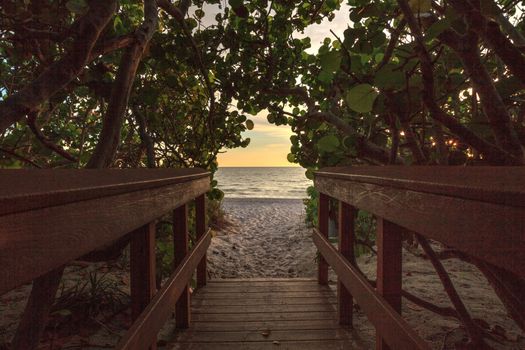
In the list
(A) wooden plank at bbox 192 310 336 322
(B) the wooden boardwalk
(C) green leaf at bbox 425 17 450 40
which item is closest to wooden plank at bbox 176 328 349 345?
(B) the wooden boardwalk

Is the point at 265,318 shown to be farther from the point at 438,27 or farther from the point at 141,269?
the point at 438,27

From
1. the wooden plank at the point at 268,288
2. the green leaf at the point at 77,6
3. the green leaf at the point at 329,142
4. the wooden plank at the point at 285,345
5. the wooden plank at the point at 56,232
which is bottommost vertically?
the wooden plank at the point at 268,288

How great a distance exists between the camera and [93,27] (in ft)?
5.36

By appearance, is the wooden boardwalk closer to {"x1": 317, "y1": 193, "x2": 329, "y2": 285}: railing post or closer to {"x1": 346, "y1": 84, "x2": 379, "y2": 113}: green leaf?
{"x1": 317, "y1": 193, "x2": 329, "y2": 285}: railing post

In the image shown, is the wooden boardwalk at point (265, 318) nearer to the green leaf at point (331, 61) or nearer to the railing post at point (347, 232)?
the railing post at point (347, 232)

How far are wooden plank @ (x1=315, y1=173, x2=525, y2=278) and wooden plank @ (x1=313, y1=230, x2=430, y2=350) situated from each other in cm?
37

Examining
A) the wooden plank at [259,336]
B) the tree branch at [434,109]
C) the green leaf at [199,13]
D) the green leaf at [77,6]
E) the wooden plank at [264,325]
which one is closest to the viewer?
the tree branch at [434,109]

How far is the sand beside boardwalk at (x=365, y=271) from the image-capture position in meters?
2.92

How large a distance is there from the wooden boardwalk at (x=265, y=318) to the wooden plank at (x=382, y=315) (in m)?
0.68

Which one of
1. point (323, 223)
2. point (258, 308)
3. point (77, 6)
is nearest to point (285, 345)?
point (258, 308)

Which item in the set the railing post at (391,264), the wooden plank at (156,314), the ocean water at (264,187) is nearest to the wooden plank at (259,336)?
the wooden plank at (156,314)

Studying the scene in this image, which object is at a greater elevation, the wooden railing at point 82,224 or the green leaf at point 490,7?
the green leaf at point 490,7

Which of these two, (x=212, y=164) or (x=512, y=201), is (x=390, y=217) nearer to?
(x=512, y=201)

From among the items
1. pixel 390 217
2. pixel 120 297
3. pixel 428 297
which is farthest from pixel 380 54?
pixel 120 297
